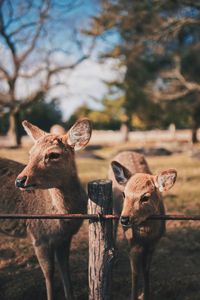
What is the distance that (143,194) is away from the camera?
3662mm

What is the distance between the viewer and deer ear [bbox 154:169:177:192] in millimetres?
3705

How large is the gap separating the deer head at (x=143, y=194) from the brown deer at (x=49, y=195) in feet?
1.93

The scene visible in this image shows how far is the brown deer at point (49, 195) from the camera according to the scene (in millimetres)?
3564

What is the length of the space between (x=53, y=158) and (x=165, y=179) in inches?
44.5

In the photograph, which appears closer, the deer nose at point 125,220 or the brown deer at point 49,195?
the deer nose at point 125,220

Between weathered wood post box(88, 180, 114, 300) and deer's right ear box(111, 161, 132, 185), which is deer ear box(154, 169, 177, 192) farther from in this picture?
weathered wood post box(88, 180, 114, 300)

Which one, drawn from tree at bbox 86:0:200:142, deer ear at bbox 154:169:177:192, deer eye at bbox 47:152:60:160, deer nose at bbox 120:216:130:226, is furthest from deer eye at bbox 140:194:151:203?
tree at bbox 86:0:200:142

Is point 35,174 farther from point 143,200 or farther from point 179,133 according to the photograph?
point 179,133

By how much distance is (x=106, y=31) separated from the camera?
23.4 m

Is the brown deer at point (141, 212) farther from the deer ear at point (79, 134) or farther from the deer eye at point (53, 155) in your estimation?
the deer eye at point (53, 155)

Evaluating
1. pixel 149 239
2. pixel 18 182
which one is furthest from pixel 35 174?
pixel 149 239

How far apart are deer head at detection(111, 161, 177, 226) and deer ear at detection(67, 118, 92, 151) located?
2.07 ft

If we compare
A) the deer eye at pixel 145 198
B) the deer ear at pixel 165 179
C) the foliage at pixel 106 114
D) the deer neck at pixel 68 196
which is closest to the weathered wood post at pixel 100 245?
the deer eye at pixel 145 198

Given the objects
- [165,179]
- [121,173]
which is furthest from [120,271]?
[165,179]
